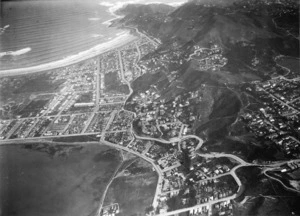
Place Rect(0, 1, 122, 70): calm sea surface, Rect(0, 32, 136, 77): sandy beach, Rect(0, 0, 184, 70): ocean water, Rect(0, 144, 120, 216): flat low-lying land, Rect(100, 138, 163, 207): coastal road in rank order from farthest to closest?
Rect(0, 0, 184, 70): ocean water, Rect(0, 1, 122, 70): calm sea surface, Rect(0, 32, 136, 77): sandy beach, Rect(0, 144, 120, 216): flat low-lying land, Rect(100, 138, 163, 207): coastal road

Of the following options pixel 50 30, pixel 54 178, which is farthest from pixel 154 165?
pixel 50 30

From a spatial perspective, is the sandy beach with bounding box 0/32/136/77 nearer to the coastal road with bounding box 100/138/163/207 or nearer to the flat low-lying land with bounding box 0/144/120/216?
the flat low-lying land with bounding box 0/144/120/216

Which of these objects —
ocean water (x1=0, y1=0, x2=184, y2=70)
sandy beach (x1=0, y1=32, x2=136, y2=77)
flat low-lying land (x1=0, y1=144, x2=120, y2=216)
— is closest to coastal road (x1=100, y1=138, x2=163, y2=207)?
flat low-lying land (x1=0, y1=144, x2=120, y2=216)

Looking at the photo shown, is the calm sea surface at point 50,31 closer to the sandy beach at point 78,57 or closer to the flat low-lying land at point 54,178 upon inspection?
the sandy beach at point 78,57

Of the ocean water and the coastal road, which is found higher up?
the ocean water

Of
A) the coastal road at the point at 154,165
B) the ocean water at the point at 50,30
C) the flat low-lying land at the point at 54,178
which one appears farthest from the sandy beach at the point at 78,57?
the coastal road at the point at 154,165

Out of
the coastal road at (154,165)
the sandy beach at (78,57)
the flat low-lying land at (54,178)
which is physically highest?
the sandy beach at (78,57)
